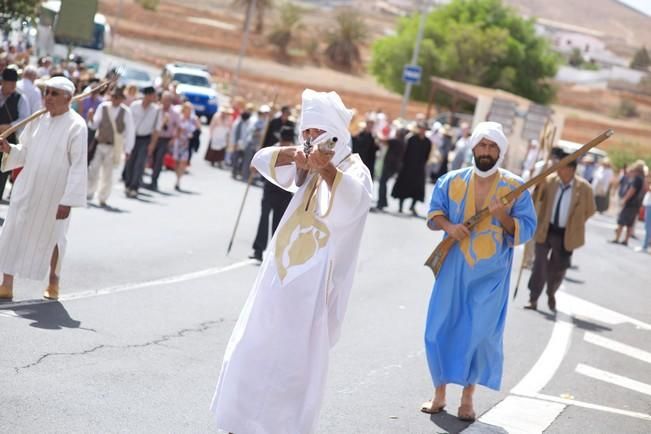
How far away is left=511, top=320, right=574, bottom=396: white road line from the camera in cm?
1048

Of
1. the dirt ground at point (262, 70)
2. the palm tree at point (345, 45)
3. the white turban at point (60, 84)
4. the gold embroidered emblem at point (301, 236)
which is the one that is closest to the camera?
the gold embroidered emblem at point (301, 236)

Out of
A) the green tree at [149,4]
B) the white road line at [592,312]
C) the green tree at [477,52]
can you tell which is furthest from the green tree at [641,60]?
the white road line at [592,312]

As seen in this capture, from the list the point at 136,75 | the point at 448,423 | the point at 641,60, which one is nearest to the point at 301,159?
the point at 448,423

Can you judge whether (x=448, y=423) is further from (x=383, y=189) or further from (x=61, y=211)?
(x=383, y=189)

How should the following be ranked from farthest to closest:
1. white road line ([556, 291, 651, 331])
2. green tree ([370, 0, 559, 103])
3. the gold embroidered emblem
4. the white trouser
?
green tree ([370, 0, 559, 103]) < the white trouser < white road line ([556, 291, 651, 331]) < the gold embroidered emblem

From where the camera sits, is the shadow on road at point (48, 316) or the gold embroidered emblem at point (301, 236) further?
the shadow on road at point (48, 316)

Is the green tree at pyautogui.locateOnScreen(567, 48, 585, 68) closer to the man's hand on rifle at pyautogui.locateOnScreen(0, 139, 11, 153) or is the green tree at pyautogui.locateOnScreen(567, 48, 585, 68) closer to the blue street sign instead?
the blue street sign

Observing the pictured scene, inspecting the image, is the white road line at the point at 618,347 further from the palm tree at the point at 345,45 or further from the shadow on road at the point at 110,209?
the palm tree at the point at 345,45

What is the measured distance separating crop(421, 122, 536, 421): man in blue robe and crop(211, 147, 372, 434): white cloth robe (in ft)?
7.05

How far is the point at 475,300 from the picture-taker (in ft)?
29.2

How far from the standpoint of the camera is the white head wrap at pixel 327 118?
6723 millimetres

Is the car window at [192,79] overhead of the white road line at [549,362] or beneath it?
beneath

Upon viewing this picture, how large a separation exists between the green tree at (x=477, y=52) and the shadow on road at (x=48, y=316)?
7820 centimetres

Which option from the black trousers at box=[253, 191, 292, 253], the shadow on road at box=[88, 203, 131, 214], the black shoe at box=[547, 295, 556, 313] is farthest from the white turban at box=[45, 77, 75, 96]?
the shadow on road at box=[88, 203, 131, 214]
